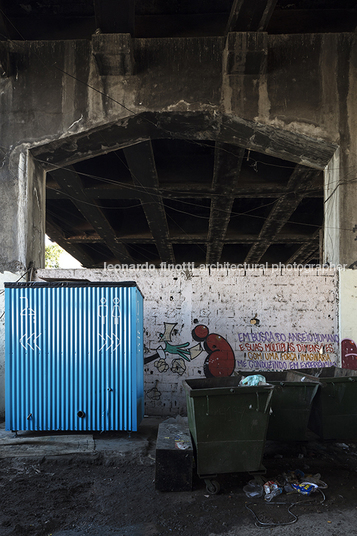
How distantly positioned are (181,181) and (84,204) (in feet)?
11.7

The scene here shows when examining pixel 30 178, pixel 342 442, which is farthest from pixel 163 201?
pixel 342 442

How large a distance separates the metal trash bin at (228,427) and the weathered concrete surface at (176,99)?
5135 millimetres

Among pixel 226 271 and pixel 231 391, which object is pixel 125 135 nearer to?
pixel 226 271

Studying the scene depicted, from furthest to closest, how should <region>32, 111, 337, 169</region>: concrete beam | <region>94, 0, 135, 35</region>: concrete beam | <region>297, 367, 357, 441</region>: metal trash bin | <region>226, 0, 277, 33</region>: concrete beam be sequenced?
1. <region>32, 111, 337, 169</region>: concrete beam
2. <region>94, 0, 135, 35</region>: concrete beam
3. <region>226, 0, 277, 33</region>: concrete beam
4. <region>297, 367, 357, 441</region>: metal trash bin

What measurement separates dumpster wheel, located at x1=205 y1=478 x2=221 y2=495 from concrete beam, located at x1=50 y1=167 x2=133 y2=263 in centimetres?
921

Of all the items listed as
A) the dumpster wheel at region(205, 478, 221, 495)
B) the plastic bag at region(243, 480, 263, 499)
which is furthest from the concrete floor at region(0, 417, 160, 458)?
the plastic bag at region(243, 480, 263, 499)

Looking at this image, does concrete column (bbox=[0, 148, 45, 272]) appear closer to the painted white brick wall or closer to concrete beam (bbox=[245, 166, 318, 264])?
the painted white brick wall

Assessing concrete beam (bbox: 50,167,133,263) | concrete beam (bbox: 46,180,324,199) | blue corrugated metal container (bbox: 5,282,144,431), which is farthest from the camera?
concrete beam (bbox: 46,180,324,199)

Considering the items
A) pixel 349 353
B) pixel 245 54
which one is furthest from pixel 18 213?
pixel 349 353

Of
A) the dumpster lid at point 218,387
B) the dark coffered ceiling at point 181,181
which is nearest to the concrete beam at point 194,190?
the dark coffered ceiling at point 181,181

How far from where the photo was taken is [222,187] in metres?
12.6

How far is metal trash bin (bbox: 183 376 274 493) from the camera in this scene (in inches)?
200

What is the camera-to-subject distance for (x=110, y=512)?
4.40 metres

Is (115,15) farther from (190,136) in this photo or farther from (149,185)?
(149,185)
